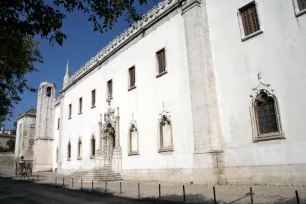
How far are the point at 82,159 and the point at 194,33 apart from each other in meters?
18.2

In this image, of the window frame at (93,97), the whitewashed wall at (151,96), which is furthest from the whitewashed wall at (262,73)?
the window frame at (93,97)

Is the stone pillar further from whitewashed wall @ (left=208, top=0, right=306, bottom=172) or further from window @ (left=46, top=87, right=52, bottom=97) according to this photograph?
window @ (left=46, top=87, right=52, bottom=97)

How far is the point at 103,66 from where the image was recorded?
25203 millimetres

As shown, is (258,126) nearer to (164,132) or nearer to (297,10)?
(297,10)

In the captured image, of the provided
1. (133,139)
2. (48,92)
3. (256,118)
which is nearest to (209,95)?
(256,118)

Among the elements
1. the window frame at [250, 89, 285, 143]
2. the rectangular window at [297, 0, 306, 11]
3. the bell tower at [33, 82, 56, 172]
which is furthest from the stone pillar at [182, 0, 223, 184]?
the bell tower at [33, 82, 56, 172]

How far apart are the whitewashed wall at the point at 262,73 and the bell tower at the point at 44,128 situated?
32.0 meters

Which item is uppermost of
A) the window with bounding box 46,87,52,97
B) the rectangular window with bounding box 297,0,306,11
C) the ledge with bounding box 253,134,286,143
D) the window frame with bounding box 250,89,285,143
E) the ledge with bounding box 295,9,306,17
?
the window with bounding box 46,87,52,97

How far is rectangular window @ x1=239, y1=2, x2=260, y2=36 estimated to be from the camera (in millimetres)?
12758

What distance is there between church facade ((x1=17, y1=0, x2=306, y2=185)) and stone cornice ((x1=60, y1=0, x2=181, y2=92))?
0.11 meters

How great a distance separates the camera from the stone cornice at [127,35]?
1789 centimetres

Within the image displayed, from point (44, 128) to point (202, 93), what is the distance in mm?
31724

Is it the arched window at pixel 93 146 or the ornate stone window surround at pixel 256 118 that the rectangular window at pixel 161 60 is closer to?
the ornate stone window surround at pixel 256 118

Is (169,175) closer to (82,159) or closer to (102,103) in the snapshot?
(102,103)
